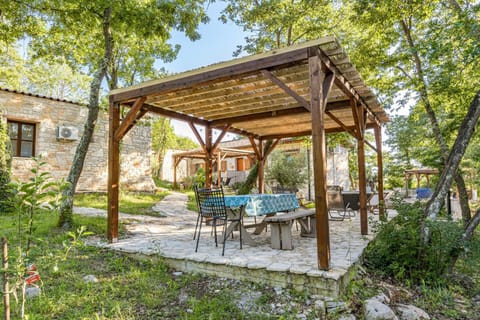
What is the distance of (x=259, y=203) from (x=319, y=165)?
62.6 inches

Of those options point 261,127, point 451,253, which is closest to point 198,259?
point 451,253

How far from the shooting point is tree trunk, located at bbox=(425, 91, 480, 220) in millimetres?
3885

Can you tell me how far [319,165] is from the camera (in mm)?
3172

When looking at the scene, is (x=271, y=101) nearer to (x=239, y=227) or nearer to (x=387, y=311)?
(x=239, y=227)

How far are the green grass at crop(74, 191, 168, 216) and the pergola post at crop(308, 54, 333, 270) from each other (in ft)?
19.2

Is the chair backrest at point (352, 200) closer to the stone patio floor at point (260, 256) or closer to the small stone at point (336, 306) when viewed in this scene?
the stone patio floor at point (260, 256)

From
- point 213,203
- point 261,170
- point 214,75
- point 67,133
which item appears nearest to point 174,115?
point 214,75

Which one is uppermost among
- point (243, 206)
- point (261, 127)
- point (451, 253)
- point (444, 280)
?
point (261, 127)

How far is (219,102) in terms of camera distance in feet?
18.4

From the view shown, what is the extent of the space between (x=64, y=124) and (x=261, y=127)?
6570 mm

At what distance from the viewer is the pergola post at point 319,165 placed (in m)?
3.09

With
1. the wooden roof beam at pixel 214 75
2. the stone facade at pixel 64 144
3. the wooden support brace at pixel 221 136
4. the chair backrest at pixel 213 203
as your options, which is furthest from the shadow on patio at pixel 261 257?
the stone facade at pixel 64 144

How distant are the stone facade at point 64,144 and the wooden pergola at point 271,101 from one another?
4.28 m

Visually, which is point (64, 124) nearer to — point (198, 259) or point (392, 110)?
point (198, 259)
